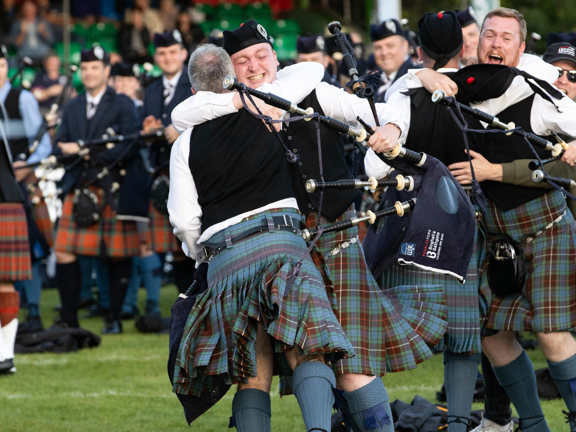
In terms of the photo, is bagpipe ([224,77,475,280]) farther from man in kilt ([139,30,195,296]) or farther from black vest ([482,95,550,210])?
man in kilt ([139,30,195,296])

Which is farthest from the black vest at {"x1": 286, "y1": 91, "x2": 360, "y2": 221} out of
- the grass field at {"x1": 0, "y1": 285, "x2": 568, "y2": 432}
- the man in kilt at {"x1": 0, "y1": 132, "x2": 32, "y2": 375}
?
the man in kilt at {"x1": 0, "y1": 132, "x2": 32, "y2": 375}

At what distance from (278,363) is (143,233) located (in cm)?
452

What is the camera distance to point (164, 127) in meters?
7.41

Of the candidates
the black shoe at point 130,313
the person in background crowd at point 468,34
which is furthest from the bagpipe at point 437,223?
the black shoe at point 130,313

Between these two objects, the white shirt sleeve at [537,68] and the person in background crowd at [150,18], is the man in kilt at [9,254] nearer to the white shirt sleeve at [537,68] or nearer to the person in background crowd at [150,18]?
the white shirt sleeve at [537,68]

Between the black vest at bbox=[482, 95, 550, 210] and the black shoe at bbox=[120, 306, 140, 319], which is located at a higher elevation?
the black vest at bbox=[482, 95, 550, 210]

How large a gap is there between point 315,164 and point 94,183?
4284 millimetres

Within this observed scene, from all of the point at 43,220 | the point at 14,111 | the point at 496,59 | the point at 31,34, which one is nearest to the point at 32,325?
the point at 43,220

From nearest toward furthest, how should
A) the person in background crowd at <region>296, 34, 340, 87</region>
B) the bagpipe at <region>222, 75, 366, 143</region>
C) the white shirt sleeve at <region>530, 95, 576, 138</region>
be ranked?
the bagpipe at <region>222, 75, 366, 143</region> → the white shirt sleeve at <region>530, 95, 576, 138</region> → the person in background crowd at <region>296, 34, 340, 87</region>

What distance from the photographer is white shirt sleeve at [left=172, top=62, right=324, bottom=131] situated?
360cm

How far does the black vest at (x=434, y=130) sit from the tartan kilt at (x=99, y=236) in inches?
163

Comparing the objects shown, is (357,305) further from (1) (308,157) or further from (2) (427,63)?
(2) (427,63)

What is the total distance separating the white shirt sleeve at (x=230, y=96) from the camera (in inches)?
142

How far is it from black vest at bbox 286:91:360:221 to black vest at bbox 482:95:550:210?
2.18ft
